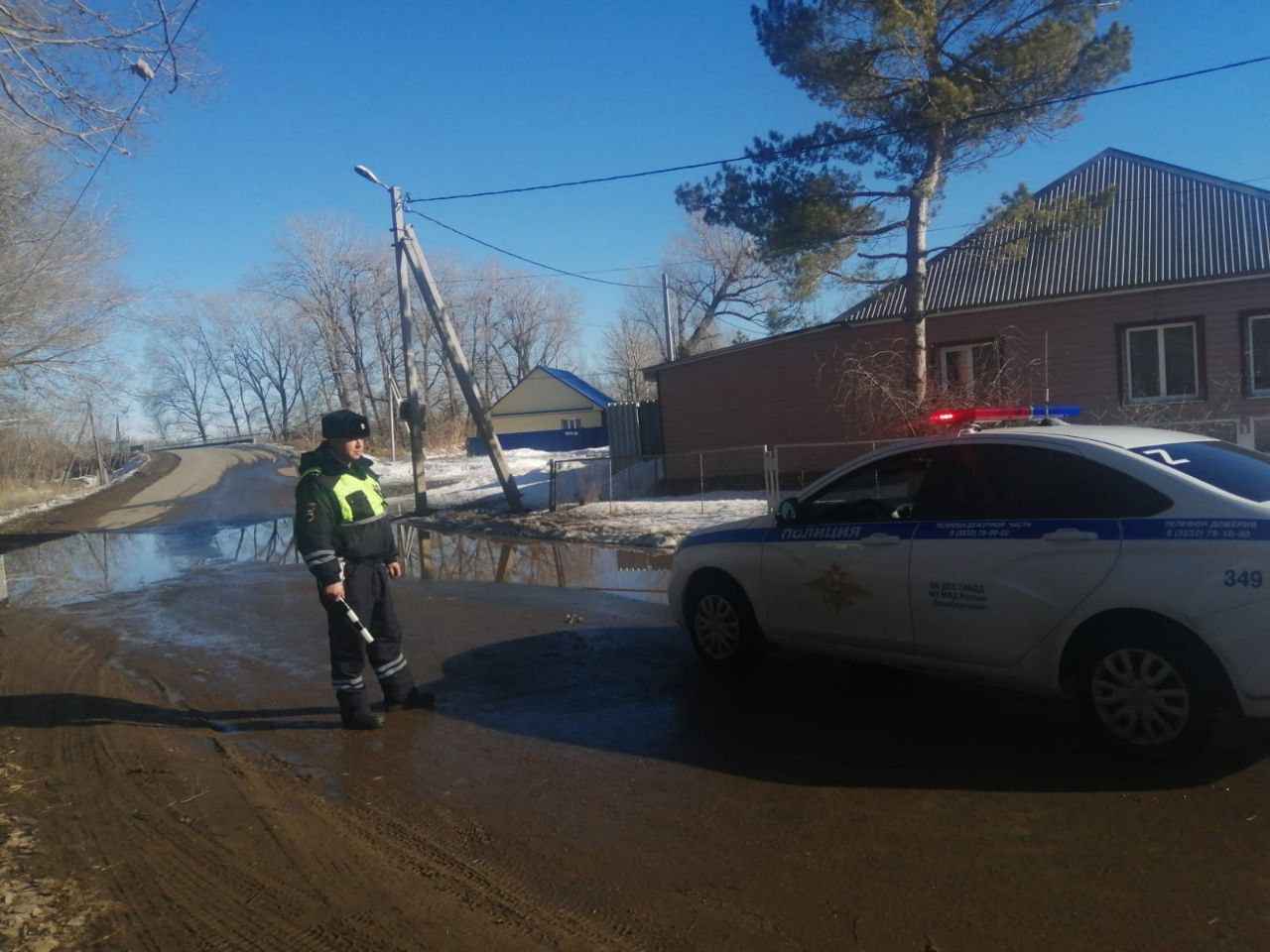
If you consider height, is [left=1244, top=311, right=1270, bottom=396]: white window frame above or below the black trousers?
above

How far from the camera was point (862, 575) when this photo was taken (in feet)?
17.8

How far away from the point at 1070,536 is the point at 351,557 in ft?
13.1

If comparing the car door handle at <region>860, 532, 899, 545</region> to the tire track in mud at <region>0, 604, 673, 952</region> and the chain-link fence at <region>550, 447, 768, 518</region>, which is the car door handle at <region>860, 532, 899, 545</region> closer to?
the tire track in mud at <region>0, 604, 673, 952</region>

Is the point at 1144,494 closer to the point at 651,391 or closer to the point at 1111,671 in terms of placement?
the point at 1111,671

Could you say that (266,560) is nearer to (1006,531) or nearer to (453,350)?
(453,350)

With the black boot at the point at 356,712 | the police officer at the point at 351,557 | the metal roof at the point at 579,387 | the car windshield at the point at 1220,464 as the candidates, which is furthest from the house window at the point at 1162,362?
the metal roof at the point at 579,387

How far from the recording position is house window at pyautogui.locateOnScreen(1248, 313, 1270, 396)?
56.2 feet

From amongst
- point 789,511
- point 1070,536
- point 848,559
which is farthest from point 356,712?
point 1070,536

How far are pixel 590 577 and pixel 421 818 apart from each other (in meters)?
7.20

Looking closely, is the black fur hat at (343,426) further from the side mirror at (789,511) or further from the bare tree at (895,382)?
the bare tree at (895,382)

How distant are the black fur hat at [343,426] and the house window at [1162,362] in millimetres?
16854

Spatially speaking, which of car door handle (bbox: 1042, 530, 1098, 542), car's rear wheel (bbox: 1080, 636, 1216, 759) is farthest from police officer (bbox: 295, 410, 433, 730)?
car's rear wheel (bbox: 1080, 636, 1216, 759)

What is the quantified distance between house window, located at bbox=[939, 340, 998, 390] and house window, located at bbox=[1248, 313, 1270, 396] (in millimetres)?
4422

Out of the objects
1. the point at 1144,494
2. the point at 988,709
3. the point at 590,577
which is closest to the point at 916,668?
the point at 988,709
